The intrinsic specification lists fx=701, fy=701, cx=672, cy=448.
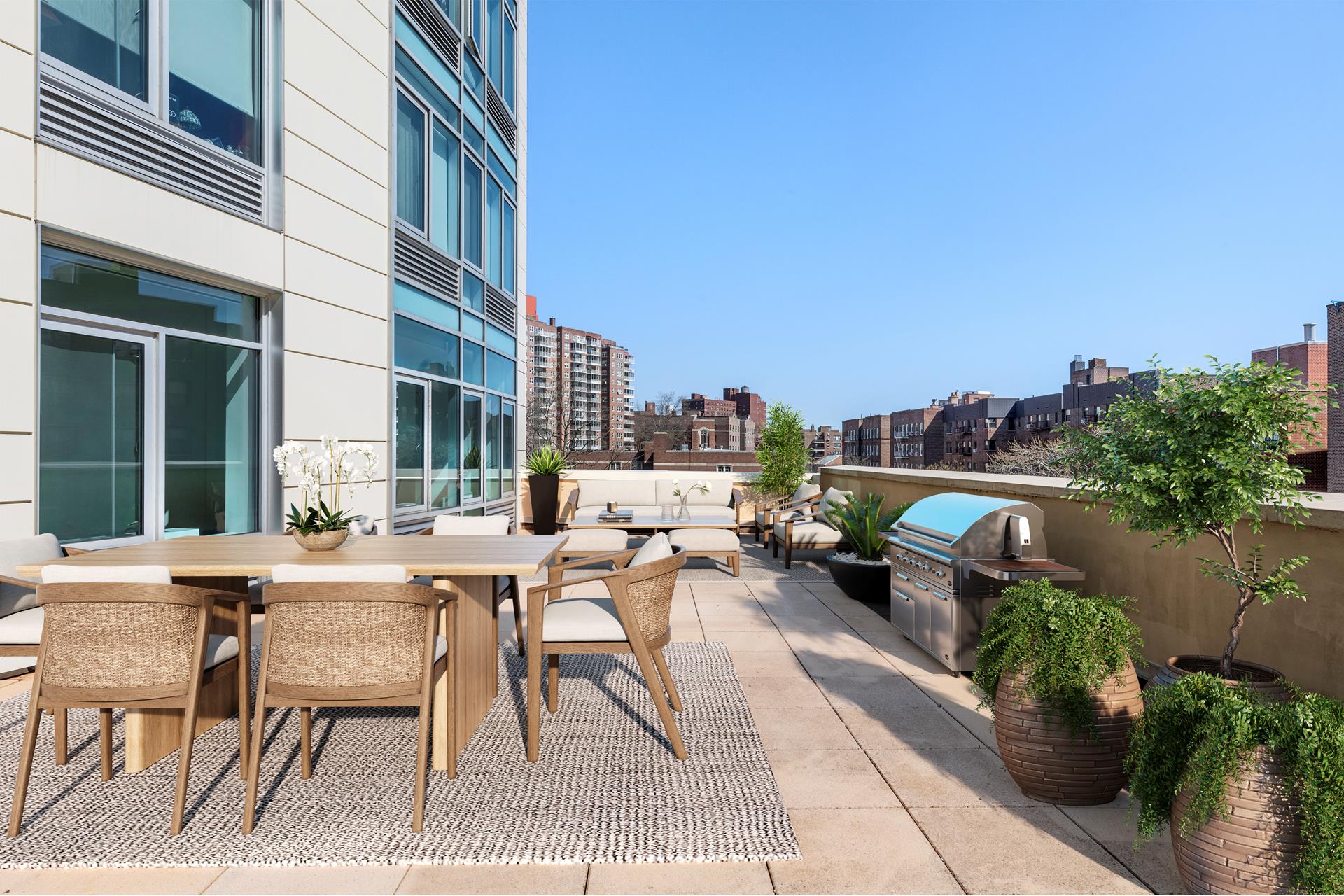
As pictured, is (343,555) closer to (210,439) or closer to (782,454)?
(210,439)

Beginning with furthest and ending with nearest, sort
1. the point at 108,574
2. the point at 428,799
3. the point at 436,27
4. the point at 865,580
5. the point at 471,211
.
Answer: the point at 471,211, the point at 436,27, the point at 865,580, the point at 428,799, the point at 108,574

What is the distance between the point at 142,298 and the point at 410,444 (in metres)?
3.00

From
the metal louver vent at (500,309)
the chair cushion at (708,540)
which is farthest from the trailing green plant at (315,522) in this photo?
the metal louver vent at (500,309)

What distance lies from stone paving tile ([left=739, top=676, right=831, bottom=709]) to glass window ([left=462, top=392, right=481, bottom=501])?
5412 mm

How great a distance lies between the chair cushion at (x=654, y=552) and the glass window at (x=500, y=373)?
6333 mm

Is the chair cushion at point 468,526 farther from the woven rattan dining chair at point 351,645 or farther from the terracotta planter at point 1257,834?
the terracotta planter at point 1257,834

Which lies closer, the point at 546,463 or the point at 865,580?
the point at 865,580

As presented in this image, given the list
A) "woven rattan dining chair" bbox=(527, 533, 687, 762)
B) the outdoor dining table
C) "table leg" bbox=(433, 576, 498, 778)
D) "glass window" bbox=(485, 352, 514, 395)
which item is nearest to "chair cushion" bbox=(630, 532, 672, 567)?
"woven rattan dining chair" bbox=(527, 533, 687, 762)

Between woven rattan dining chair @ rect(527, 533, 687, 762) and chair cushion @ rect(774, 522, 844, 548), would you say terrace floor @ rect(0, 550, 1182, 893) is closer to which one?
woven rattan dining chair @ rect(527, 533, 687, 762)

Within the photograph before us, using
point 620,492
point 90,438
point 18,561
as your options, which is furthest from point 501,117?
point 18,561

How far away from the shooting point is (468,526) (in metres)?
4.32

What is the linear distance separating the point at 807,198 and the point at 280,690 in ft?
121

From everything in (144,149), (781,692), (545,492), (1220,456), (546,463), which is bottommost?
(781,692)

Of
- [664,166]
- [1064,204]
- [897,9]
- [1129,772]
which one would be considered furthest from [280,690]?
[1064,204]
